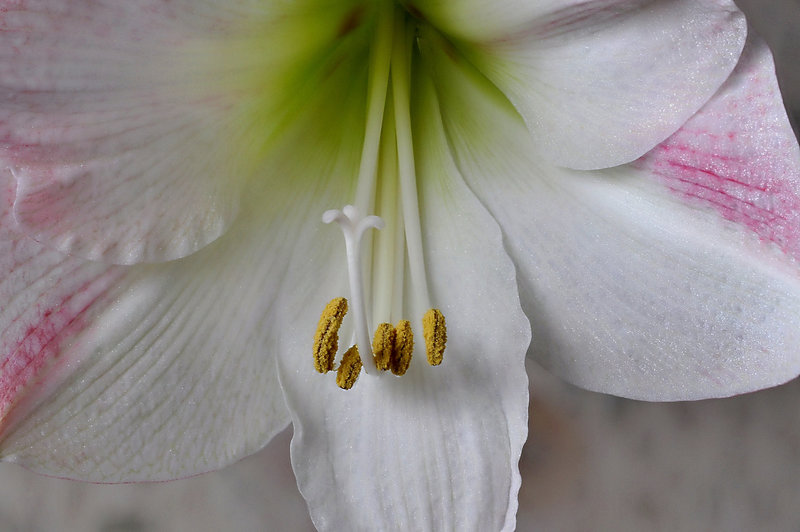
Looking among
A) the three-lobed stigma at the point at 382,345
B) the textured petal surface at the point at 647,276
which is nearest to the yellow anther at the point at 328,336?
the three-lobed stigma at the point at 382,345

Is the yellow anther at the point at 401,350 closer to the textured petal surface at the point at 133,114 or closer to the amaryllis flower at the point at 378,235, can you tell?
the amaryllis flower at the point at 378,235

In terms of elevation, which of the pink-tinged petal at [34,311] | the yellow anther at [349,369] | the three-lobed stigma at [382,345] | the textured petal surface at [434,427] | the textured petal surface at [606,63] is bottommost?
the textured petal surface at [434,427]

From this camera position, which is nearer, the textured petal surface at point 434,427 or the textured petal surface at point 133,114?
the textured petal surface at point 133,114

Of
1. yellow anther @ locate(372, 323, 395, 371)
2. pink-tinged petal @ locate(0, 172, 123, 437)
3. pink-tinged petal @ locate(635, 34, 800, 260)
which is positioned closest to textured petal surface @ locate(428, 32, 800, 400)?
pink-tinged petal @ locate(635, 34, 800, 260)

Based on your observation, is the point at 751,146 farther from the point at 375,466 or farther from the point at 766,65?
the point at 375,466

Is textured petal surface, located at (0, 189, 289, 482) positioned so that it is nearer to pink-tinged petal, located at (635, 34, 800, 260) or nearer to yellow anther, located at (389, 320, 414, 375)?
yellow anther, located at (389, 320, 414, 375)

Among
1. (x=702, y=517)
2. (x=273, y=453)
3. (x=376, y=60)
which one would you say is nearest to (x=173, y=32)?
(x=376, y=60)
